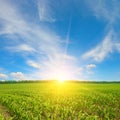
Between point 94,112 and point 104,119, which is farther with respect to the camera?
point 94,112

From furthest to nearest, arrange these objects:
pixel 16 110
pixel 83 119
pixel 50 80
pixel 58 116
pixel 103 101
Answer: pixel 50 80 < pixel 103 101 < pixel 16 110 < pixel 58 116 < pixel 83 119

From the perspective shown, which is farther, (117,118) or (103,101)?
(103,101)

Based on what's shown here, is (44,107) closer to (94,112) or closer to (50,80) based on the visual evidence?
(94,112)

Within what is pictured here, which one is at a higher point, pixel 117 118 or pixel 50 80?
pixel 50 80

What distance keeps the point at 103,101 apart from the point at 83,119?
9635mm

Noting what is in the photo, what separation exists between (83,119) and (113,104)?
8.40m

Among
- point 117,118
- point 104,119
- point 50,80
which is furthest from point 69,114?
point 50,80

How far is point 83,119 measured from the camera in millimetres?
18031

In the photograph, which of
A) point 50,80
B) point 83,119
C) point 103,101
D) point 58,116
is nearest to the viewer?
point 83,119

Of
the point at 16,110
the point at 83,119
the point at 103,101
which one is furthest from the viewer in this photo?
the point at 103,101

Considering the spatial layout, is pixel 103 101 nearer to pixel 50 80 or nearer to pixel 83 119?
pixel 83 119

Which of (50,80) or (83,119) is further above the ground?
(50,80)

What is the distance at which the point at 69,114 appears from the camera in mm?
19750

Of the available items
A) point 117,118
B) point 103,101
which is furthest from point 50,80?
point 117,118
